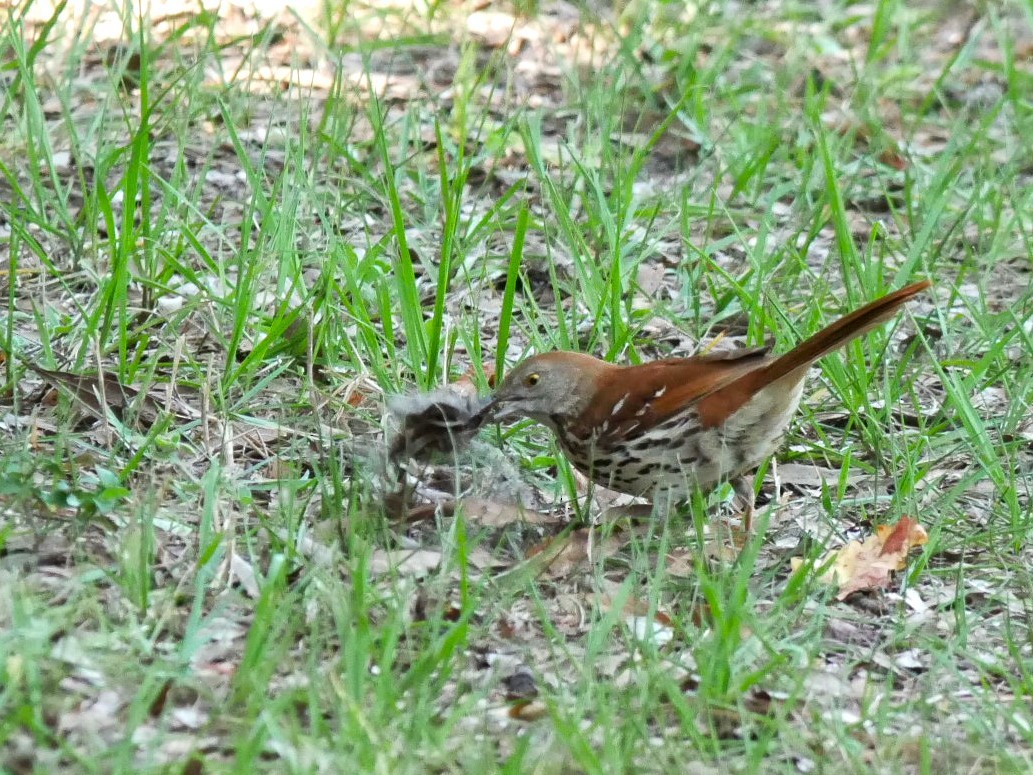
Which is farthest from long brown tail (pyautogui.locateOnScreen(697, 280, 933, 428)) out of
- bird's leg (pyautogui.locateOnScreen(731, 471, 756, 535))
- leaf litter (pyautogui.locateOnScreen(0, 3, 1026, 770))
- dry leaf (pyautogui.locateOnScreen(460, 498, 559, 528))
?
dry leaf (pyautogui.locateOnScreen(460, 498, 559, 528))

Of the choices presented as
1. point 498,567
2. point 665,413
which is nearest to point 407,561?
point 498,567

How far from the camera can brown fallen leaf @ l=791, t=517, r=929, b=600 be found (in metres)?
4.40

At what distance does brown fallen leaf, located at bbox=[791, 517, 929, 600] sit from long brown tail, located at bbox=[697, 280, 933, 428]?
469mm

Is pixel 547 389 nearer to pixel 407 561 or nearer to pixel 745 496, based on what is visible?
pixel 745 496

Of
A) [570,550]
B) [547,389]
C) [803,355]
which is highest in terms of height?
[803,355]

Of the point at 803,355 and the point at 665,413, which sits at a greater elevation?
the point at 803,355

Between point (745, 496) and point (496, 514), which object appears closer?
point (496, 514)

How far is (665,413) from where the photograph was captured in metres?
4.63

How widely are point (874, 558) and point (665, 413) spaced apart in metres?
0.70

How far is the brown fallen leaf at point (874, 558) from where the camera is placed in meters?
4.40

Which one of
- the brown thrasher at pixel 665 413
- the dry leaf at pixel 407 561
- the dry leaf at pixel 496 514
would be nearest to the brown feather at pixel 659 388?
the brown thrasher at pixel 665 413

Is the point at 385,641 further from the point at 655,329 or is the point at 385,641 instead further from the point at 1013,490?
the point at 655,329

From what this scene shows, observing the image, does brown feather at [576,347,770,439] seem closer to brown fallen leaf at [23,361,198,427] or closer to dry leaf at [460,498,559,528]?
dry leaf at [460,498,559,528]

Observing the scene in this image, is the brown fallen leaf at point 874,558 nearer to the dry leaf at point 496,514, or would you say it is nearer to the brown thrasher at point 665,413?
the brown thrasher at point 665,413
